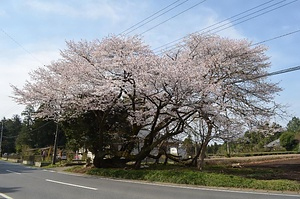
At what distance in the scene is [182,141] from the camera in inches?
1024

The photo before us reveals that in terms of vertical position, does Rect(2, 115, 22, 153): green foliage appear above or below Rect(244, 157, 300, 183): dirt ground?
above

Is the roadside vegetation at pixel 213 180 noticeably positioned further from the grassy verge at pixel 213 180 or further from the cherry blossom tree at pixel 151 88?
the cherry blossom tree at pixel 151 88

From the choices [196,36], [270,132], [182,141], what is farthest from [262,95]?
[182,141]

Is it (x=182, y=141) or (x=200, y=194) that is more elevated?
(x=182, y=141)

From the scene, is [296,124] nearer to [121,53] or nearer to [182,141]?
[182,141]

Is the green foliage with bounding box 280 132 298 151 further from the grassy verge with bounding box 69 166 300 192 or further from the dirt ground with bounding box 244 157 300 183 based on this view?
the grassy verge with bounding box 69 166 300 192

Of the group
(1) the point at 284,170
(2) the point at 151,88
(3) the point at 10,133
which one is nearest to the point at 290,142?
(1) the point at 284,170

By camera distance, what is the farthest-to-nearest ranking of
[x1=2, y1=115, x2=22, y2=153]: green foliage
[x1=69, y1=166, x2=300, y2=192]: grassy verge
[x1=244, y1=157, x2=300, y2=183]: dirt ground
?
[x1=2, y1=115, x2=22, y2=153]: green foliage → [x1=244, y1=157, x2=300, y2=183]: dirt ground → [x1=69, y1=166, x2=300, y2=192]: grassy verge

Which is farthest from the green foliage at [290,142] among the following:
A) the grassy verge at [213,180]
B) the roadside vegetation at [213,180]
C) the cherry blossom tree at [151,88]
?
the grassy verge at [213,180]

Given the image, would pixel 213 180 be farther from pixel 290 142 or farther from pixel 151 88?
pixel 290 142

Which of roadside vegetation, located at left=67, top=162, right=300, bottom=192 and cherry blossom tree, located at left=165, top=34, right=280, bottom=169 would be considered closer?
roadside vegetation, located at left=67, top=162, right=300, bottom=192

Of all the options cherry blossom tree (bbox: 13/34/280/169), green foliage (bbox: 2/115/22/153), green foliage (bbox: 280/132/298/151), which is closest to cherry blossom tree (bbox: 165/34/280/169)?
cherry blossom tree (bbox: 13/34/280/169)

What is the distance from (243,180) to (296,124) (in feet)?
319

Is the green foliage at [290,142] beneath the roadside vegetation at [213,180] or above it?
above
